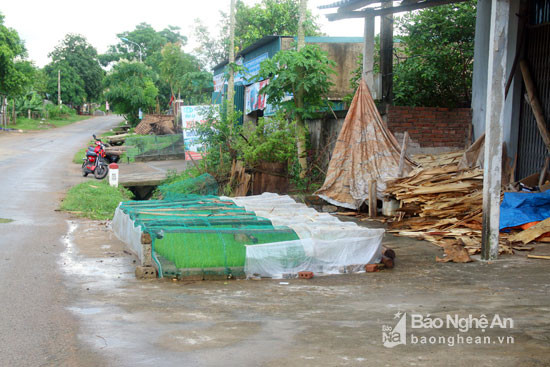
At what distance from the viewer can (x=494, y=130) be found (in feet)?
24.6

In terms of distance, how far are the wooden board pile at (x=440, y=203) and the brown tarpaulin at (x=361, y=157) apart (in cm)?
81

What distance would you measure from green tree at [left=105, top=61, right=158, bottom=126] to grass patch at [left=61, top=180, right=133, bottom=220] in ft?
110

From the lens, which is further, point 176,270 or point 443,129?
point 443,129

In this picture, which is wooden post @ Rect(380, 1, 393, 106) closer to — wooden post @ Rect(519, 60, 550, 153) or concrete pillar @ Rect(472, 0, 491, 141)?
concrete pillar @ Rect(472, 0, 491, 141)

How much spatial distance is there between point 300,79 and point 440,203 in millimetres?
4988

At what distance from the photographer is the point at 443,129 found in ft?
41.3

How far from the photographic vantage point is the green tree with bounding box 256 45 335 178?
12.9m

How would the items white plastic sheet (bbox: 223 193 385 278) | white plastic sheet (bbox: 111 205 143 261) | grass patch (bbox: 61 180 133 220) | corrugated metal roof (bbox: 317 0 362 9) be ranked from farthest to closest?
grass patch (bbox: 61 180 133 220) → corrugated metal roof (bbox: 317 0 362 9) → white plastic sheet (bbox: 111 205 143 261) → white plastic sheet (bbox: 223 193 385 278)

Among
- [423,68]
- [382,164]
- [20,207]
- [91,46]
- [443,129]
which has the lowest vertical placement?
[20,207]

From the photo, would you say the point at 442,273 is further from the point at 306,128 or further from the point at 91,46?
the point at 91,46

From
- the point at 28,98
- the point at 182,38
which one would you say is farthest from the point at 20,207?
the point at 182,38

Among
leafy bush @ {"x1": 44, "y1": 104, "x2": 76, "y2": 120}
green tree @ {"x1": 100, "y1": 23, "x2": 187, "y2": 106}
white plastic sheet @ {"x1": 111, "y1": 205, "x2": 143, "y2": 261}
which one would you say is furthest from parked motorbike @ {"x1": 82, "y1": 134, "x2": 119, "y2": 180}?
green tree @ {"x1": 100, "y1": 23, "x2": 187, "y2": 106}

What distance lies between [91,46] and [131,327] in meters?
79.7

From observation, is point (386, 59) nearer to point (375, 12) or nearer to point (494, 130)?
point (375, 12)
